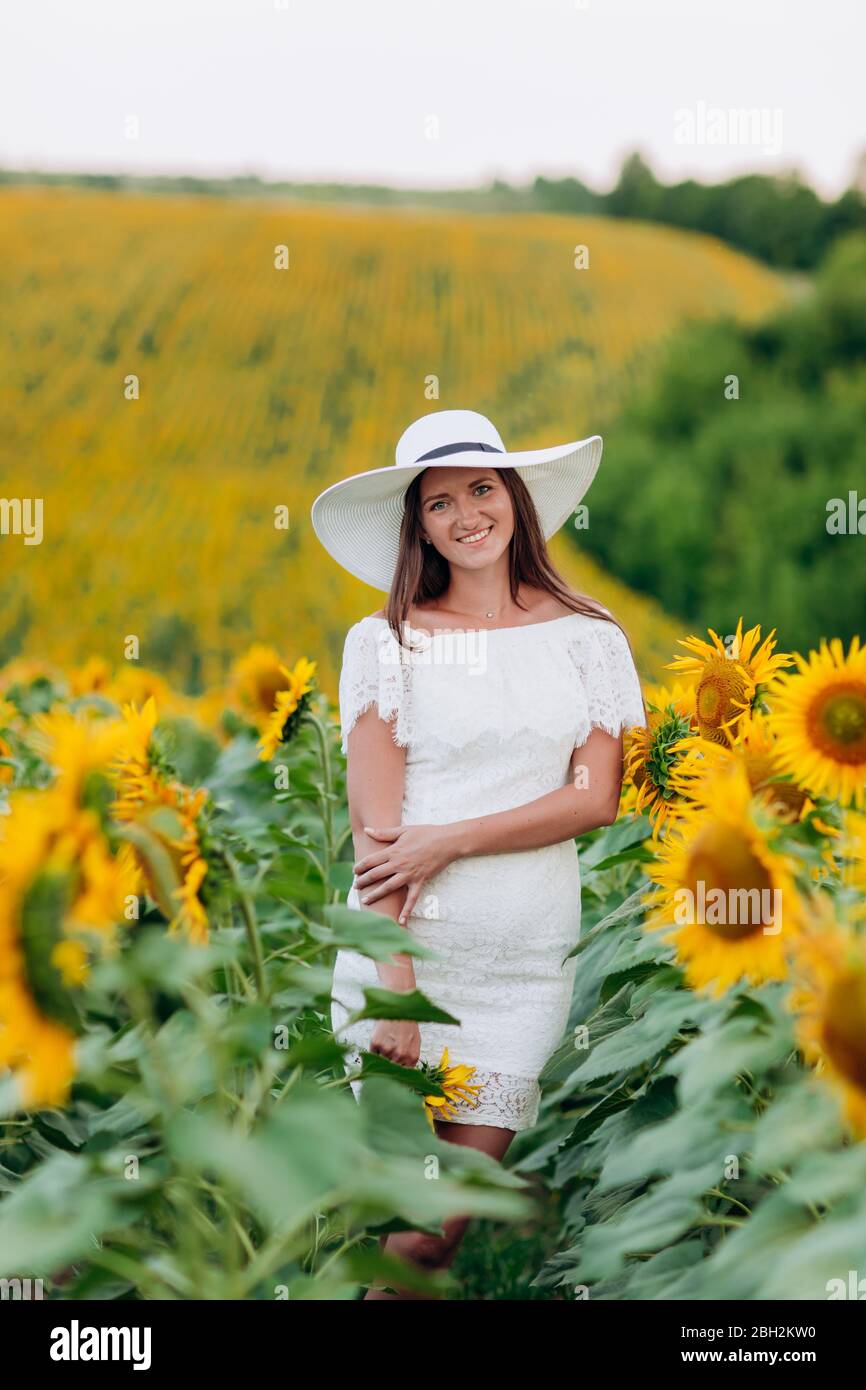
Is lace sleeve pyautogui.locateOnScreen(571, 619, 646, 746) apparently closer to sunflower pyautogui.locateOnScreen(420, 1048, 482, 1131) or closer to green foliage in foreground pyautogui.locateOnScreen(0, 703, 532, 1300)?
sunflower pyautogui.locateOnScreen(420, 1048, 482, 1131)

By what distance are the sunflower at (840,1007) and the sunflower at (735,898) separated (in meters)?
0.13

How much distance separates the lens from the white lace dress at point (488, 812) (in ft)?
7.63

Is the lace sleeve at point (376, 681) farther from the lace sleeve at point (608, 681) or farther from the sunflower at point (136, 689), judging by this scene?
the sunflower at point (136, 689)

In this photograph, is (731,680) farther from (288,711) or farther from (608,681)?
(288,711)

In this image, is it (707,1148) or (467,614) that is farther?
(467,614)

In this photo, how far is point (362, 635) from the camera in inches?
94.4

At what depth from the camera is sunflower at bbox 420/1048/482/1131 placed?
7.13 feet

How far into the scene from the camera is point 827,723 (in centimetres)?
183

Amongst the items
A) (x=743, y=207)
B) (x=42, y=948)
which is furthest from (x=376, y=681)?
(x=743, y=207)

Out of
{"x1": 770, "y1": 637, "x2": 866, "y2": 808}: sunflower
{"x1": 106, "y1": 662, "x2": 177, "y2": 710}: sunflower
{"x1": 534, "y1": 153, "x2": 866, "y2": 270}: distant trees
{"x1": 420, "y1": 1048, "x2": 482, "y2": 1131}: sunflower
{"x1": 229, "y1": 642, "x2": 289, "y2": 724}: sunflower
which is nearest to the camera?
{"x1": 770, "y1": 637, "x2": 866, "y2": 808}: sunflower

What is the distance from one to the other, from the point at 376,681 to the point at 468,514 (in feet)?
1.03

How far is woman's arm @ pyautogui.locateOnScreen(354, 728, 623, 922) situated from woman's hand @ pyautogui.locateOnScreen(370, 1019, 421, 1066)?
0.54 feet

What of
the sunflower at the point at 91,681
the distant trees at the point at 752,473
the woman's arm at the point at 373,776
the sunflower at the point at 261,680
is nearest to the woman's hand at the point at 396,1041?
the woman's arm at the point at 373,776

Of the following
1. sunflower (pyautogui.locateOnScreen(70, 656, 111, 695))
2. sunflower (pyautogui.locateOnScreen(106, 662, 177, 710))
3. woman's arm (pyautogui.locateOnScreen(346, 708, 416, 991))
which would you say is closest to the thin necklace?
woman's arm (pyautogui.locateOnScreen(346, 708, 416, 991))
